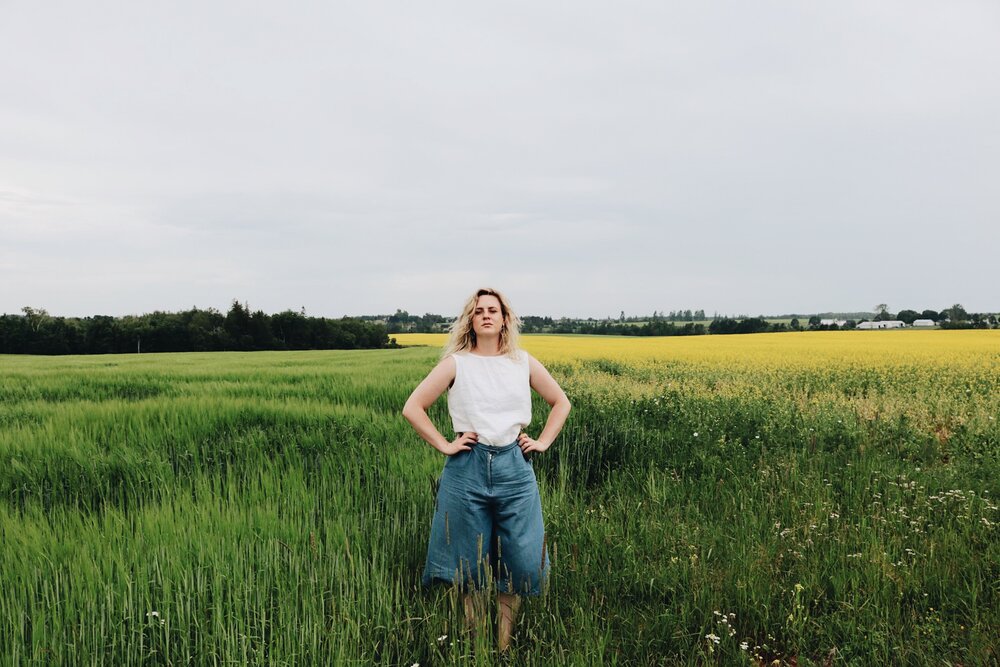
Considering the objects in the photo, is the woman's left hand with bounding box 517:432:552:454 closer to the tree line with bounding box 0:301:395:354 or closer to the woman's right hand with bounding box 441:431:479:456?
the woman's right hand with bounding box 441:431:479:456

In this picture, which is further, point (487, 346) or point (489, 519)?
point (487, 346)

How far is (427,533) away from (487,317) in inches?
72.5

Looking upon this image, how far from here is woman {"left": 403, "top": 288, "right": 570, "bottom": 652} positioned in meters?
2.90

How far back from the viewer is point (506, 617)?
9.58 ft

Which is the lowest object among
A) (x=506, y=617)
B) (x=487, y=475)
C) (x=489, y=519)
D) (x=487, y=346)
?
(x=506, y=617)

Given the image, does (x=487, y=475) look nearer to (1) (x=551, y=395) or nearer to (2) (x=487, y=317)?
(1) (x=551, y=395)

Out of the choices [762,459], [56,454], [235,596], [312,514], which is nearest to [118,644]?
[235,596]

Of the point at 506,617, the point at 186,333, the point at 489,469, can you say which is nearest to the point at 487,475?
the point at 489,469

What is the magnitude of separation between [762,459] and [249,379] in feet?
37.4

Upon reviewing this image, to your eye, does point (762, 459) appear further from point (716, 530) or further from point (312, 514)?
point (312, 514)

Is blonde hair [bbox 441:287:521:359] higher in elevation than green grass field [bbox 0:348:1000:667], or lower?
higher

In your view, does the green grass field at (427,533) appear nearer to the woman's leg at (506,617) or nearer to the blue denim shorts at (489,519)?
the woman's leg at (506,617)

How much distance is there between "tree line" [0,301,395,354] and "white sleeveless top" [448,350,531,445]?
66.2m

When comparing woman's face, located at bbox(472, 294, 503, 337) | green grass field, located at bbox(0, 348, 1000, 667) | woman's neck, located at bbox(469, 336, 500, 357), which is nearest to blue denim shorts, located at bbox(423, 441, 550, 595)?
green grass field, located at bbox(0, 348, 1000, 667)
